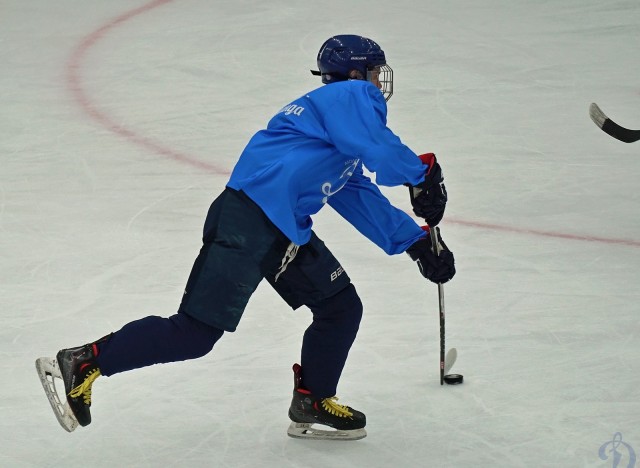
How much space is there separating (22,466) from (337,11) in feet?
17.9

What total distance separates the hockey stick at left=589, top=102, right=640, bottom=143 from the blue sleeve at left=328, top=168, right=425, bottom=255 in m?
→ 1.65

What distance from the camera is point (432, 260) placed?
333 cm

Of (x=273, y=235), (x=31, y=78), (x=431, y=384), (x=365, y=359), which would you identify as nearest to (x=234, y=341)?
(x=365, y=359)

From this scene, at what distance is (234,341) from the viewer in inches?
151

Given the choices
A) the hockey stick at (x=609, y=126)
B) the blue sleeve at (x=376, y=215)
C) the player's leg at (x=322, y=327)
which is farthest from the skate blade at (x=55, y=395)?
the hockey stick at (x=609, y=126)

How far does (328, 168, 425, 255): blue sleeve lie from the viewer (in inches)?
130

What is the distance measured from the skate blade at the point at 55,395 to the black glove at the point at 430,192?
1.02 m

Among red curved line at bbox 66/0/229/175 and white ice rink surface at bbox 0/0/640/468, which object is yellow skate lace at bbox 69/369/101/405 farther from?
red curved line at bbox 66/0/229/175

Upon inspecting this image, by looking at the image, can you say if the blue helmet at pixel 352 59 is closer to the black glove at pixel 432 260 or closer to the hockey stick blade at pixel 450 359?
the black glove at pixel 432 260

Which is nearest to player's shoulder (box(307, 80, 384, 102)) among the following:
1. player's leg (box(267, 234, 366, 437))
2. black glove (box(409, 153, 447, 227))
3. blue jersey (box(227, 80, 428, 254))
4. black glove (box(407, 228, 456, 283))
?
blue jersey (box(227, 80, 428, 254))

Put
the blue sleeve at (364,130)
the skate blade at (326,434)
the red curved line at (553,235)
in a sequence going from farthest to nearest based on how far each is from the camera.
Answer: the red curved line at (553,235) < the skate blade at (326,434) < the blue sleeve at (364,130)

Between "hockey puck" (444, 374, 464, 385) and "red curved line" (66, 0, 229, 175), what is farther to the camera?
"red curved line" (66, 0, 229, 175)

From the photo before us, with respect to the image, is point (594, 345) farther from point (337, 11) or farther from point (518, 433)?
point (337, 11)

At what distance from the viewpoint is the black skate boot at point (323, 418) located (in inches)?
128
